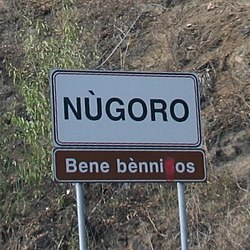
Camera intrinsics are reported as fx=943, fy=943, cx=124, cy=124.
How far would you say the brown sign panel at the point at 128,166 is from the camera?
4.74m

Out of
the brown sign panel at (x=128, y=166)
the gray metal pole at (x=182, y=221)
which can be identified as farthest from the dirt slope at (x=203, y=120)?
the gray metal pole at (x=182, y=221)

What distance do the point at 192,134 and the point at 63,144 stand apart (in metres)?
0.69

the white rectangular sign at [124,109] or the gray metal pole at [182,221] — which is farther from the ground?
the white rectangular sign at [124,109]

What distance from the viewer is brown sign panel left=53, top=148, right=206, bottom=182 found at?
4.74 metres

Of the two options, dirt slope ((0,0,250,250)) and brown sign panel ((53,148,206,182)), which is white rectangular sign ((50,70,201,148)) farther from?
dirt slope ((0,0,250,250))

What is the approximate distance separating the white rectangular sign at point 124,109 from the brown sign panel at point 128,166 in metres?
0.05

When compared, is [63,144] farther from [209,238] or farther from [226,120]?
[226,120]

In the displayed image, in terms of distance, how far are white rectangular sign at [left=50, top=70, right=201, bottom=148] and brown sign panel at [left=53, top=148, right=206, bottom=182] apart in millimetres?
→ 47

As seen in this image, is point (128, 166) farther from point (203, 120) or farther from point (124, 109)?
point (203, 120)

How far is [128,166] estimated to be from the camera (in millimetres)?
4828

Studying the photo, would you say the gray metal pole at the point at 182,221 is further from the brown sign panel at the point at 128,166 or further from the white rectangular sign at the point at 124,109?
the white rectangular sign at the point at 124,109

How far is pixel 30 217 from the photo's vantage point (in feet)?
28.5

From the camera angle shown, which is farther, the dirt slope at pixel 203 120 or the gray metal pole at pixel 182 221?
the dirt slope at pixel 203 120

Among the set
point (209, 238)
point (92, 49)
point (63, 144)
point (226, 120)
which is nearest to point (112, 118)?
point (63, 144)
